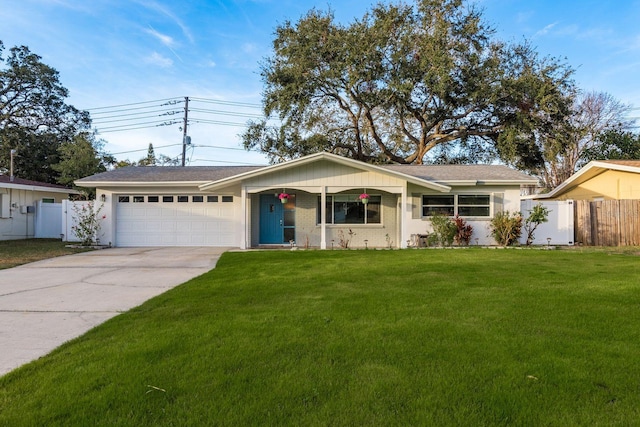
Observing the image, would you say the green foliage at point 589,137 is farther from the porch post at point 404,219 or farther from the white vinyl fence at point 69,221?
the white vinyl fence at point 69,221

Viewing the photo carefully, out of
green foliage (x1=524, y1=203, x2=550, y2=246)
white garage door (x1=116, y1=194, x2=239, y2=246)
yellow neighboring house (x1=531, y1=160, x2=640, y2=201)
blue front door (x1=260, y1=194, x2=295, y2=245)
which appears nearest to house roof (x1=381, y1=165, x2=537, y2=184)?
green foliage (x1=524, y1=203, x2=550, y2=246)

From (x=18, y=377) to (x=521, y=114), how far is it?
22985 millimetres

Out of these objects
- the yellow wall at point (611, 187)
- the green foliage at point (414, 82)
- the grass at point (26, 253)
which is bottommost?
the grass at point (26, 253)

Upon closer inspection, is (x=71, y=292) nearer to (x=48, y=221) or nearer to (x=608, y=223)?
(x=48, y=221)

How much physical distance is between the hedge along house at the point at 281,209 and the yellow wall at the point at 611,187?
15.4 ft

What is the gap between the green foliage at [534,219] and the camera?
13508mm

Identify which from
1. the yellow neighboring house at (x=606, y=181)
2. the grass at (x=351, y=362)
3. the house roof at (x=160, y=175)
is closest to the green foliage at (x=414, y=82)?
the yellow neighboring house at (x=606, y=181)

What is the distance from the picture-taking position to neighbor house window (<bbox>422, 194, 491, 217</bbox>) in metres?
14.2

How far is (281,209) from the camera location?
15016mm

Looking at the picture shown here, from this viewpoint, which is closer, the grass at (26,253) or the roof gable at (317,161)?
the grass at (26,253)

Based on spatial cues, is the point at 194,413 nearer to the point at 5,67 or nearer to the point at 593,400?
the point at 593,400

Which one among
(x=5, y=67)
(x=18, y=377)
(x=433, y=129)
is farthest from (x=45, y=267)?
(x=5, y=67)

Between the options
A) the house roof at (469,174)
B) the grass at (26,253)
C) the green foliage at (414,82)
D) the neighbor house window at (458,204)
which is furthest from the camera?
the green foliage at (414,82)

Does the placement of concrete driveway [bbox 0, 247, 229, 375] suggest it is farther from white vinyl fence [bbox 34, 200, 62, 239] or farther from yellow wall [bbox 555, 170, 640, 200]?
yellow wall [bbox 555, 170, 640, 200]
